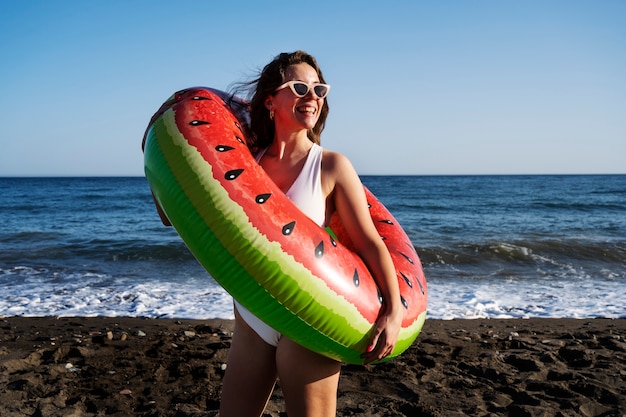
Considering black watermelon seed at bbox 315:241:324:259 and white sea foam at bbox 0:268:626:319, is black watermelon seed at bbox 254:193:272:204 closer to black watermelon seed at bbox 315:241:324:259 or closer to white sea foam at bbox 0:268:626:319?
black watermelon seed at bbox 315:241:324:259

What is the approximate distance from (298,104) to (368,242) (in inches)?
24.1

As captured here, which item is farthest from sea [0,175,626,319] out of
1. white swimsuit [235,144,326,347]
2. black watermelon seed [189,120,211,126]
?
black watermelon seed [189,120,211,126]

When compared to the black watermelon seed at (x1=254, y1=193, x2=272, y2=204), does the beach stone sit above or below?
below

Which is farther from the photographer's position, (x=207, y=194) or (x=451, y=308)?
(x=451, y=308)

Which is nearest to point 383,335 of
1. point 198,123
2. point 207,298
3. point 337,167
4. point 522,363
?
point 337,167

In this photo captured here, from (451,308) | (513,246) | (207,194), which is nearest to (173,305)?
(451,308)

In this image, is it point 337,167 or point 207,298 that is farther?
point 207,298

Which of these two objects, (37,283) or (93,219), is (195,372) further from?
(93,219)

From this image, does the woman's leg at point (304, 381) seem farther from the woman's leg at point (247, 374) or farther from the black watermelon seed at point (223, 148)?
the black watermelon seed at point (223, 148)

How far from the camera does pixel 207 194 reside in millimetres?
2033

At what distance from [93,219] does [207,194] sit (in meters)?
19.0

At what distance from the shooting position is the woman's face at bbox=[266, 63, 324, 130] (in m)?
2.22

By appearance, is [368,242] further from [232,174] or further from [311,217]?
[232,174]

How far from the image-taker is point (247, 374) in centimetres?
225
